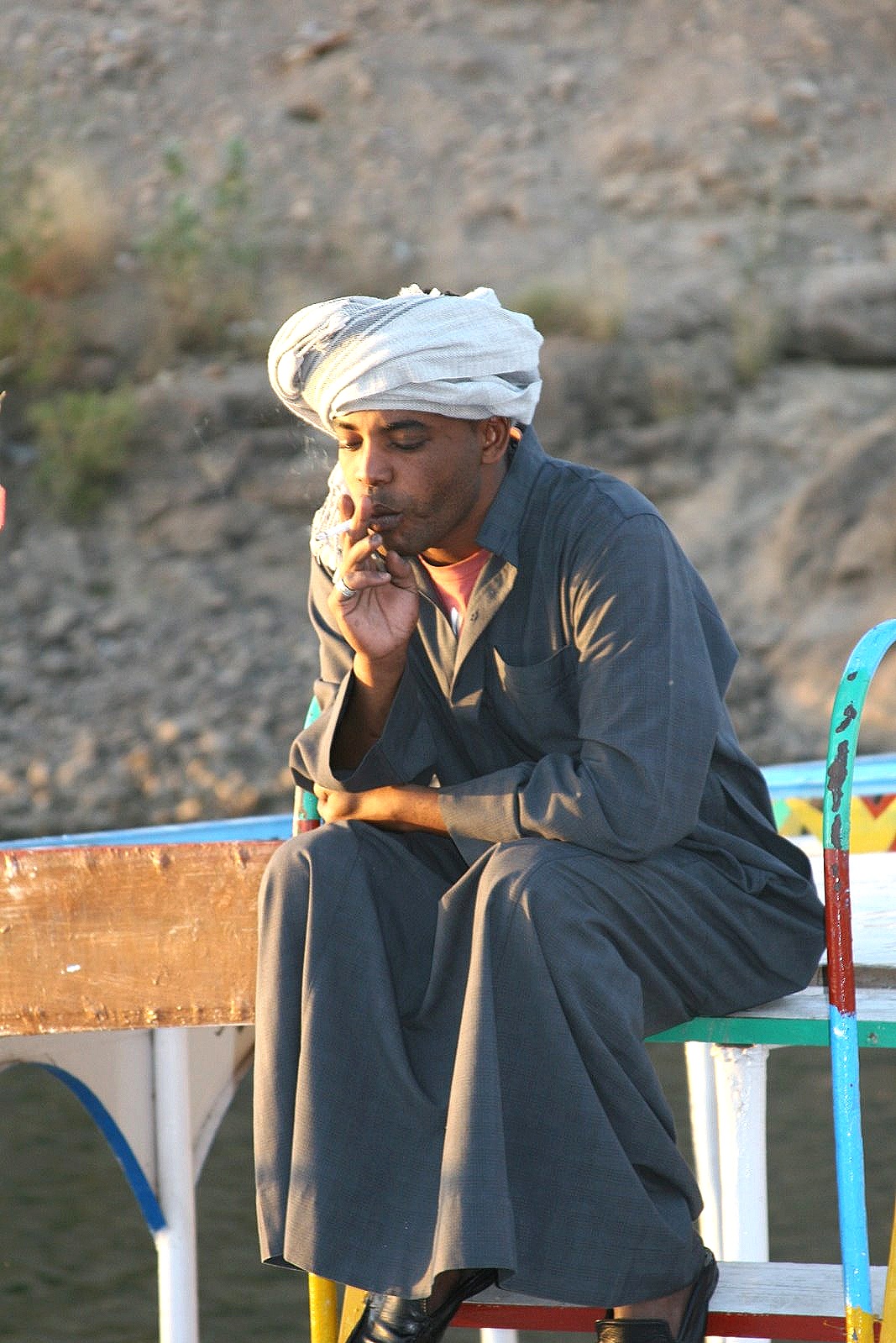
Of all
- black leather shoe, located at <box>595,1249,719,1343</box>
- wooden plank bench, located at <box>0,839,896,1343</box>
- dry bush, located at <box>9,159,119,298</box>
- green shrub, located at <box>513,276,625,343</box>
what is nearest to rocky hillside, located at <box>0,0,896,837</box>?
green shrub, located at <box>513,276,625,343</box>

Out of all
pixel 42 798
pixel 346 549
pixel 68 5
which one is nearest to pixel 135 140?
pixel 68 5

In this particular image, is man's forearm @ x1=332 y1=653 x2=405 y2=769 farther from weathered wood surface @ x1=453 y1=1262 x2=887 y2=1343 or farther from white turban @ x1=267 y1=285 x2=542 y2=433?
weathered wood surface @ x1=453 y1=1262 x2=887 y2=1343

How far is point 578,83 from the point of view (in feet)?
53.1

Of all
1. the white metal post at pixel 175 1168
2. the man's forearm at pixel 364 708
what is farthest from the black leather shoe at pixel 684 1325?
the white metal post at pixel 175 1168

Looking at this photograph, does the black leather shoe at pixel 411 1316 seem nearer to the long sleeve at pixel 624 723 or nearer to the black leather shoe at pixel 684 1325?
the black leather shoe at pixel 684 1325

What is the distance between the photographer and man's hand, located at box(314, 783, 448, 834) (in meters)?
2.42

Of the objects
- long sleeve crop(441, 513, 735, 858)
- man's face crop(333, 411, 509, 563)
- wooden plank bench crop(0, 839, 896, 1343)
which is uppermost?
man's face crop(333, 411, 509, 563)

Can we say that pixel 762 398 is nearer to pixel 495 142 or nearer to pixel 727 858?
pixel 495 142

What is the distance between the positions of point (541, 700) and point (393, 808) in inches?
9.6

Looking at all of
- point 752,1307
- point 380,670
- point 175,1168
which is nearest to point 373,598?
point 380,670

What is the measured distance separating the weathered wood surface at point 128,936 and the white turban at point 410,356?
620 mm

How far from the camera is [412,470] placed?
8.11 ft

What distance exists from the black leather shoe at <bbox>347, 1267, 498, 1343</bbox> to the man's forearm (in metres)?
0.70

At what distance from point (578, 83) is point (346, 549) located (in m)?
14.7
